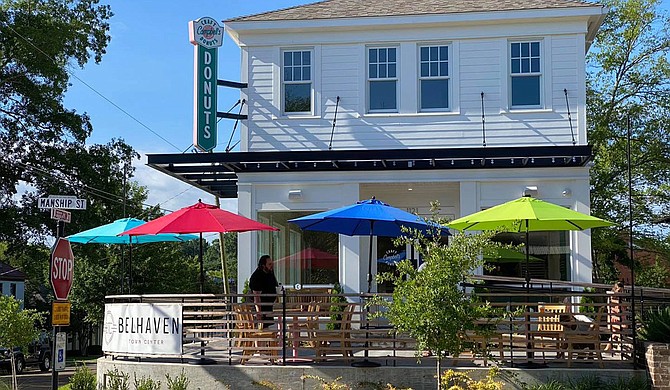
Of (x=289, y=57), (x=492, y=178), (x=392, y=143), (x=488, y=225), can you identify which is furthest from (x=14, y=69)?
(x=488, y=225)

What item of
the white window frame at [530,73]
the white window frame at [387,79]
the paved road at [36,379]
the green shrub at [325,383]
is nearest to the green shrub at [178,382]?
the green shrub at [325,383]

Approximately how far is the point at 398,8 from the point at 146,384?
11019 mm

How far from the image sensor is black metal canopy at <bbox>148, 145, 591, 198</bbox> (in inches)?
680

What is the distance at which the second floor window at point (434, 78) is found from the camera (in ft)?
63.2

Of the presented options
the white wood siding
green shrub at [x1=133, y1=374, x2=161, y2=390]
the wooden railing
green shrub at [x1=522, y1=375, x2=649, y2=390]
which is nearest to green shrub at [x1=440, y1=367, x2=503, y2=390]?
the wooden railing

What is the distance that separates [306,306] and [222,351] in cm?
224

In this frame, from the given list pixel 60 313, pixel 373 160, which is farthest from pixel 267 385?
pixel 373 160

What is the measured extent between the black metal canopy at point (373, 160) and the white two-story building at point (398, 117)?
0.04 meters

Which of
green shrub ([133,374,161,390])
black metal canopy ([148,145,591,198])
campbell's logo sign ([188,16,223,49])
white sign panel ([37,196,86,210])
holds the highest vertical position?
campbell's logo sign ([188,16,223,49])

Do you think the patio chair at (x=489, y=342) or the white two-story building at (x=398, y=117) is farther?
the white two-story building at (x=398, y=117)

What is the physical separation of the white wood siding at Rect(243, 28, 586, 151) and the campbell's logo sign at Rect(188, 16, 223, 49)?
874 mm

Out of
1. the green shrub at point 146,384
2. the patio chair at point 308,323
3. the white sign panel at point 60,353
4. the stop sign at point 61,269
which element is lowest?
the green shrub at point 146,384

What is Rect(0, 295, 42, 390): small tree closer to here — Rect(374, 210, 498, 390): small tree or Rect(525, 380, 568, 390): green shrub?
Rect(374, 210, 498, 390): small tree

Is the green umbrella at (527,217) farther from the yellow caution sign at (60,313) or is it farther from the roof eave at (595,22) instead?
the roof eave at (595,22)
